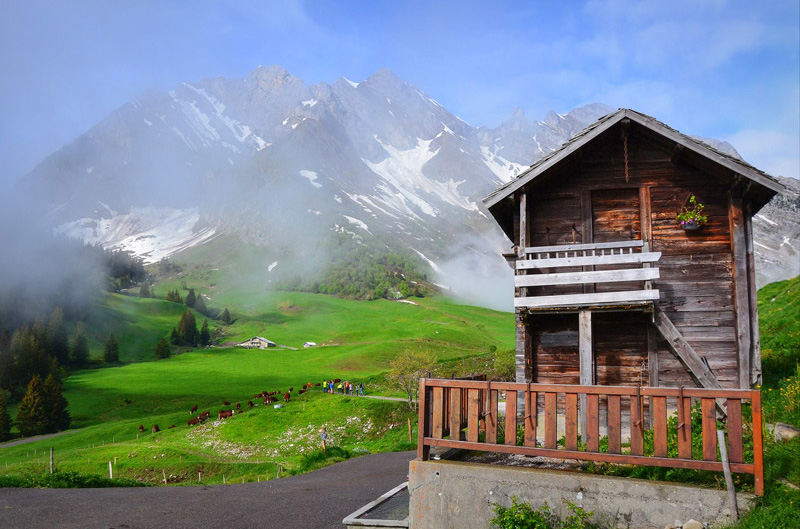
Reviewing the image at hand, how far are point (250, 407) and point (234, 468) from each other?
3625 centimetres

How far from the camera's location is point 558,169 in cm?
1820

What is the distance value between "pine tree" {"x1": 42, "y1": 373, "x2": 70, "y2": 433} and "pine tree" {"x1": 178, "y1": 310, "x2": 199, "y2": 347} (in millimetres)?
85106

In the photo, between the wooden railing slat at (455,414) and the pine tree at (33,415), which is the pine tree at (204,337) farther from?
the wooden railing slat at (455,414)

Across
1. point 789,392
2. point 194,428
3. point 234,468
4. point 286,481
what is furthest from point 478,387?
point 194,428

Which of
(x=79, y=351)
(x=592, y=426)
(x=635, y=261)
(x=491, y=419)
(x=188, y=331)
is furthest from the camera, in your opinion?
(x=188, y=331)

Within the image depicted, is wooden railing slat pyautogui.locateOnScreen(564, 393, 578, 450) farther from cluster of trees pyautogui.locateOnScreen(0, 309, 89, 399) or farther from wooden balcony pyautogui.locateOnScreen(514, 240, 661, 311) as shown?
cluster of trees pyautogui.locateOnScreen(0, 309, 89, 399)

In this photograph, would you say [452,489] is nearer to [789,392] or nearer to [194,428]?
[789,392]

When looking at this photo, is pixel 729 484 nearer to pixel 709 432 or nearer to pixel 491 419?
pixel 709 432

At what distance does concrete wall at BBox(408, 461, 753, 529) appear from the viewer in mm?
8023

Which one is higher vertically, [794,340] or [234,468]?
[794,340]

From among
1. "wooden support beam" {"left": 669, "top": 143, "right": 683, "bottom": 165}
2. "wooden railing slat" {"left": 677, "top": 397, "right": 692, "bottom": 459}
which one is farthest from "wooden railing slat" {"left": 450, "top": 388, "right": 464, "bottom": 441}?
"wooden support beam" {"left": 669, "top": 143, "right": 683, "bottom": 165}

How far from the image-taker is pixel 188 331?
575 ft

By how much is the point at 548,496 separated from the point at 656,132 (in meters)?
12.5

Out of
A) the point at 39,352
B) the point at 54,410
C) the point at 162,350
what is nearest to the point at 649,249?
the point at 54,410
